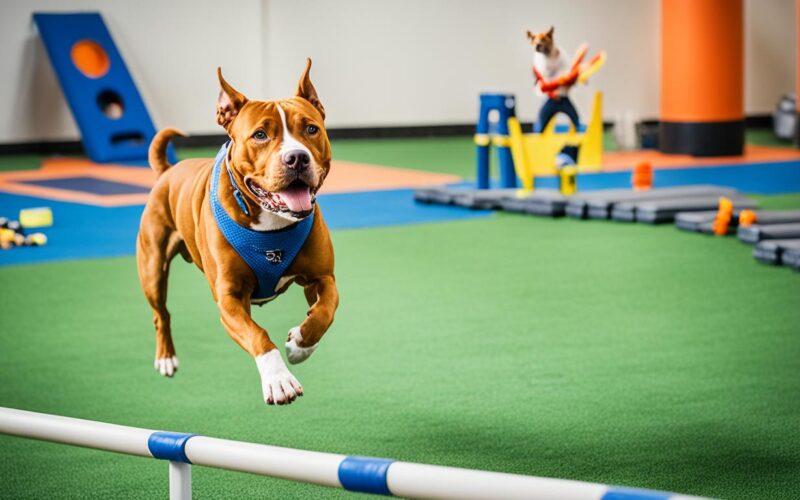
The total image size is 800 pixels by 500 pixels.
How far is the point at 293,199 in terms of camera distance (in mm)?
1668

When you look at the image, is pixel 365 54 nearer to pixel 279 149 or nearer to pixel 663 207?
pixel 663 207

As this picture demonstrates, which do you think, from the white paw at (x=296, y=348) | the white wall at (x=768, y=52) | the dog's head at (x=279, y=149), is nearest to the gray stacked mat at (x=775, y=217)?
the white paw at (x=296, y=348)

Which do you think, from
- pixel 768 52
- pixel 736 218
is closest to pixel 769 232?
pixel 736 218

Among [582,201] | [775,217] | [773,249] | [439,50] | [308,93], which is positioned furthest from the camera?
[439,50]

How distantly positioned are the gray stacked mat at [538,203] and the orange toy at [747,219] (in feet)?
4.93

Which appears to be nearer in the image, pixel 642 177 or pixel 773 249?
Answer: pixel 773 249

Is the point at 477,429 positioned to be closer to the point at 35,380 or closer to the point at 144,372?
the point at 144,372

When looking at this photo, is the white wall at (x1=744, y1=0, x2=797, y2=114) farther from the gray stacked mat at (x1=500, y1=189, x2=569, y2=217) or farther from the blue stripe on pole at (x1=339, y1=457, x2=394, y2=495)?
the blue stripe on pole at (x1=339, y1=457, x2=394, y2=495)

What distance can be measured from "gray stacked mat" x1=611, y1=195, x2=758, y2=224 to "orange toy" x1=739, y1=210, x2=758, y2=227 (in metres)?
0.65

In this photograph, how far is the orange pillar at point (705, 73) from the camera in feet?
38.7

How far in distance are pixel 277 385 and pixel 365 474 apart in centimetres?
23

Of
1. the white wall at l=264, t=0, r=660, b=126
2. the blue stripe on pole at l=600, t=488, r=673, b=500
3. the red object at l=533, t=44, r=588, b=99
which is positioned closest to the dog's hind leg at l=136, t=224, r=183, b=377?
the blue stripe on pole at l=600, t=488, r=673, b=500

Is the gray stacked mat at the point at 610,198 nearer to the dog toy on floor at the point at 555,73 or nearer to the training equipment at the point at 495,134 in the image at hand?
the dog toy on floor at the point at 555,73

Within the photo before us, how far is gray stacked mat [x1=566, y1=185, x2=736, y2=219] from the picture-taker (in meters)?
8.34
